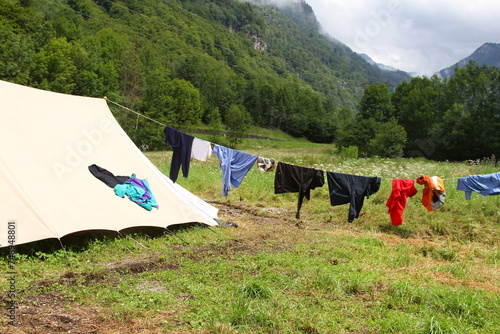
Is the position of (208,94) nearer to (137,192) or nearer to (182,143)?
(182,143)

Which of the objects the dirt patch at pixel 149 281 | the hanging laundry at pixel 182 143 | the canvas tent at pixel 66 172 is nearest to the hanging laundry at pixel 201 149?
the hanging laundry at pixel 182 143

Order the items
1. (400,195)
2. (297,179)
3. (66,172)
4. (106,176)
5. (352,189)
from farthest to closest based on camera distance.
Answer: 1. (297,179)
2. (352,189)
3. (400,195)
4. (106,176)
5. (66,172)

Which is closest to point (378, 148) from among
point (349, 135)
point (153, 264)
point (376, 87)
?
point (349, 135)

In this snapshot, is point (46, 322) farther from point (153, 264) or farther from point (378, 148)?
point (378, 148)

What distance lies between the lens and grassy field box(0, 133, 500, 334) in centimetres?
478

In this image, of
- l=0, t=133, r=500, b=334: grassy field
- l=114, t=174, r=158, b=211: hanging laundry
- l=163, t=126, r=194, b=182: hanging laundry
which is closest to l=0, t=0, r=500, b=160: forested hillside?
l=163, t=126, r=194, b=182: hanging laundry

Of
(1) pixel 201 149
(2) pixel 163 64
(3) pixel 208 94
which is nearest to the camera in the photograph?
(1) pixel 201 149

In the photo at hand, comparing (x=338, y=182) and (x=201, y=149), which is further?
(x=201, y=149)

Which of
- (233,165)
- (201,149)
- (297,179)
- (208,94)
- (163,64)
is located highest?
(163,64)

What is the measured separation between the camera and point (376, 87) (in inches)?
2613

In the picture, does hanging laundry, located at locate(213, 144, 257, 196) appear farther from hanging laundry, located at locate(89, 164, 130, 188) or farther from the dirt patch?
hanging laundry, located at locate(89, 164, 130, 188)

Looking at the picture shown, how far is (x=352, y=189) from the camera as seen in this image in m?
10.5

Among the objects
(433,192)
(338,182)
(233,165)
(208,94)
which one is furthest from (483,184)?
(208,94)

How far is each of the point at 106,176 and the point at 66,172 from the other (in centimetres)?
94
